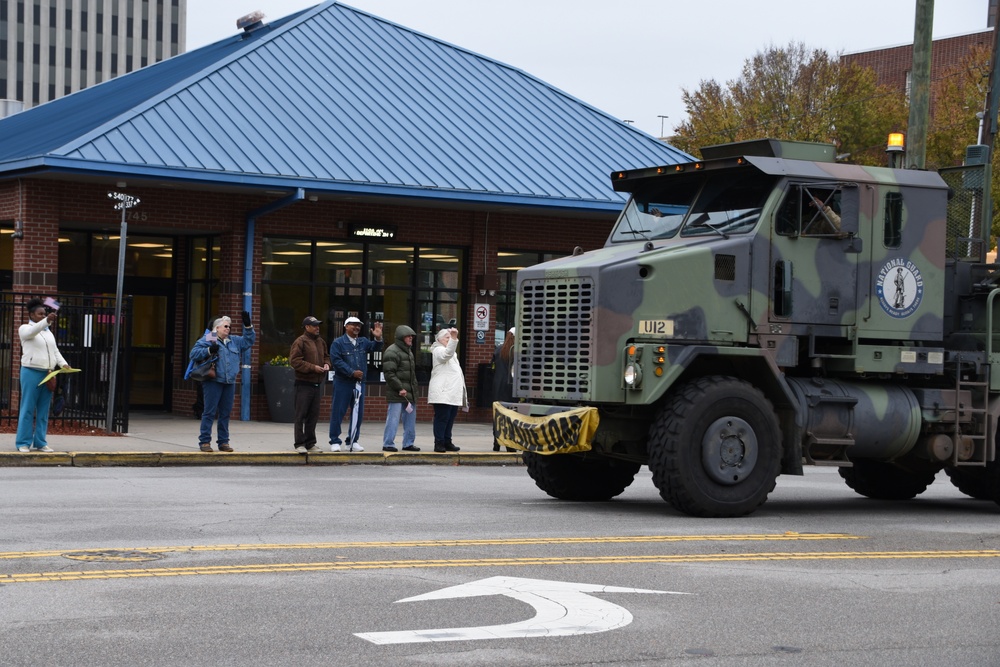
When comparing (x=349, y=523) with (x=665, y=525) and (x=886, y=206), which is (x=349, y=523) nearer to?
(x=665, y=525)

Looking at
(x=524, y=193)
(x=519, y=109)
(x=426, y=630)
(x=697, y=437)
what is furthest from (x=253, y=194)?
(x=426, y=630)

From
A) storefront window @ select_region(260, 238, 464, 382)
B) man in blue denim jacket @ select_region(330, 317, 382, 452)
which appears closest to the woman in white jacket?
man in blue denim jacket @ select_region(330, 317, 382, 452)

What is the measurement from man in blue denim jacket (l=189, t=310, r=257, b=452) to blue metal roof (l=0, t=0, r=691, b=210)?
4.81 meters

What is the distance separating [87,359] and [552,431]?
33.4 feet

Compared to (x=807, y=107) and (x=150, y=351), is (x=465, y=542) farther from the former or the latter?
(x=807, y=107)

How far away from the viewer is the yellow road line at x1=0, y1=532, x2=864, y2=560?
9510mm

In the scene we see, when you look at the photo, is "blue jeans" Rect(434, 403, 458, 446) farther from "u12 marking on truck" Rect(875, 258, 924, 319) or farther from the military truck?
"u12 marking on truck" Rect(875, 258, 924, 319)

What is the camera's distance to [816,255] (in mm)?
12930

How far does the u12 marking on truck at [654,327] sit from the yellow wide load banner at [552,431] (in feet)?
2.72

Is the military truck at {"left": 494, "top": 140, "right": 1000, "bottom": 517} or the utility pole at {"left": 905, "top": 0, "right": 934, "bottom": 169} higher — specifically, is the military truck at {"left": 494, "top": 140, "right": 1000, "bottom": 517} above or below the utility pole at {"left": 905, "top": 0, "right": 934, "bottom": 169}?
below

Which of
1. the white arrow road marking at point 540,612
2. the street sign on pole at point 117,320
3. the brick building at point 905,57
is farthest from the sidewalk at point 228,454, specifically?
the brick building at point 905,57

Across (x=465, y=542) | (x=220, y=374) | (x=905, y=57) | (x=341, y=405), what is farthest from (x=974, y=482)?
(x=905, y=57)

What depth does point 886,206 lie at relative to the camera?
520 inches

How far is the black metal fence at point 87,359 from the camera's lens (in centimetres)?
2019
